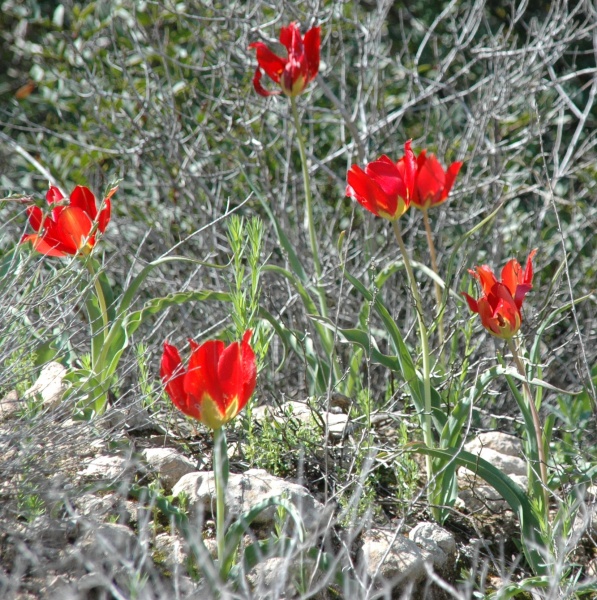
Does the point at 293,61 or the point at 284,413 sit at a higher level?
the point at 293,61

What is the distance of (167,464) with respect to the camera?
6.81 ft

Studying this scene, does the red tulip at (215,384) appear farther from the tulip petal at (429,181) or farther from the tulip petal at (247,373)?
the tulip petal at (429,181)

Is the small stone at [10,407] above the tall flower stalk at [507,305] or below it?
below

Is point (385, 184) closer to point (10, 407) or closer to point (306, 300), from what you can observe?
point (306, 300)

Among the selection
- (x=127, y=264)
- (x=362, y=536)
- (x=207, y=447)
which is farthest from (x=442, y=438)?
(x=127, y=264)

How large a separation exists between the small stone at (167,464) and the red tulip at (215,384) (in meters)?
0.47

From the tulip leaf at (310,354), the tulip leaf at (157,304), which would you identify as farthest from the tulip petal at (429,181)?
the tulip leaf at (157,304)

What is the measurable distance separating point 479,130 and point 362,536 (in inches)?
90.0

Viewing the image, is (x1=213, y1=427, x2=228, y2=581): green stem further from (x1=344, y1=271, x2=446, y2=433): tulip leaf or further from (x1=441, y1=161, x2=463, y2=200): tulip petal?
(x1=441, y1=161, x2=463, y2=200): tulip petal

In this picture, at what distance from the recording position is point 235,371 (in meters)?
1.63

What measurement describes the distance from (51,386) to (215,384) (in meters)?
0.82

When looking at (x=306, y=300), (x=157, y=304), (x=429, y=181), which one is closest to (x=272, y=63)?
(x=429, y=181)

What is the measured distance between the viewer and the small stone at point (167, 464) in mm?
2064

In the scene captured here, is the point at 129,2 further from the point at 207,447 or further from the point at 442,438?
the point at 442,438
